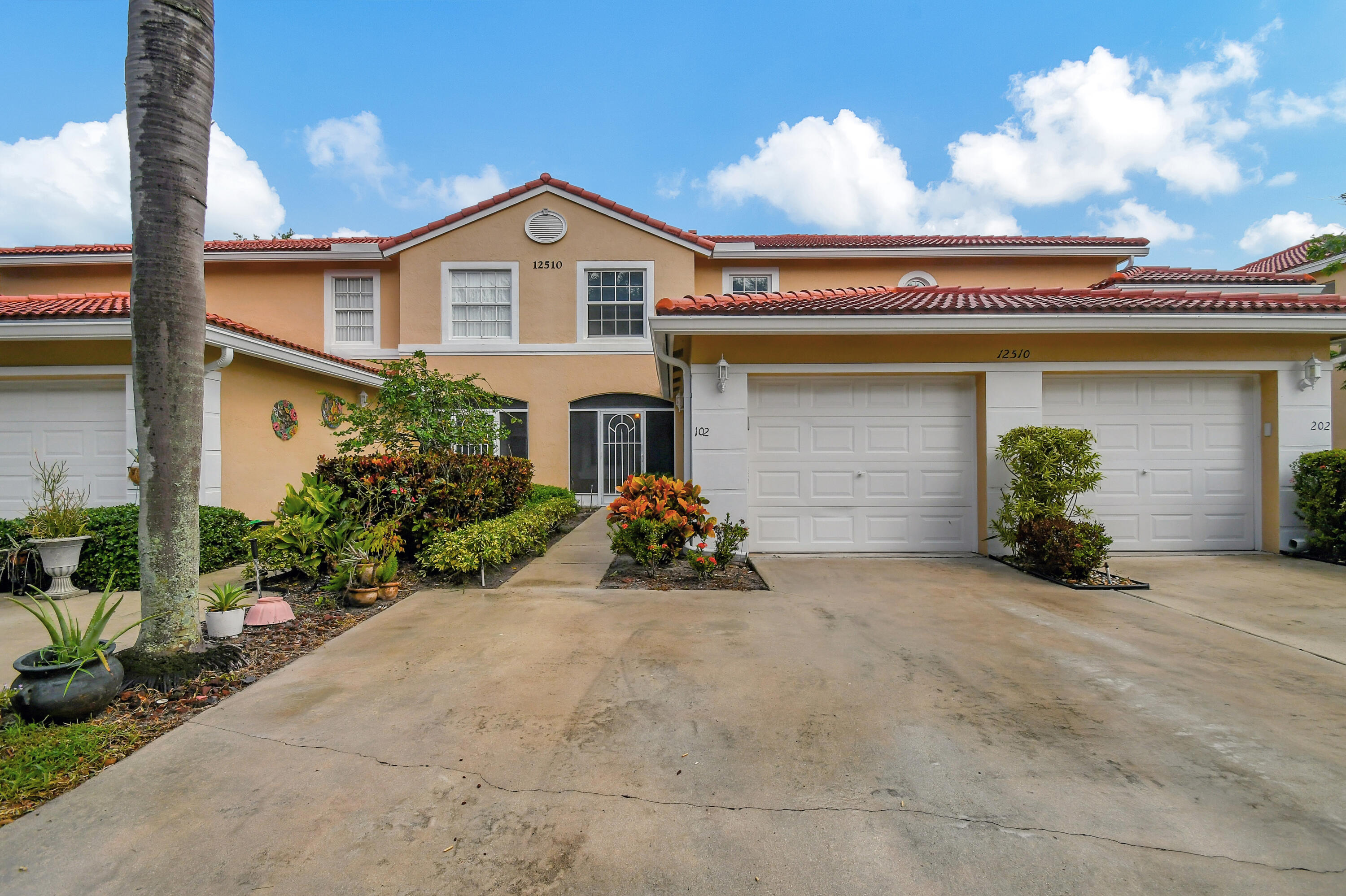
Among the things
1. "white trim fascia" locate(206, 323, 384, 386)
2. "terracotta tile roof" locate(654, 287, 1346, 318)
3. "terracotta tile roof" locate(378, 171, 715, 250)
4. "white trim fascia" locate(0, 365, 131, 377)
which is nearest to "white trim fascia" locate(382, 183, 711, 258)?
"terracotta tile roof" locate(378, 171, 715, 250)

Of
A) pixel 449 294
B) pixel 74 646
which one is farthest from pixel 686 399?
pixel 449 294

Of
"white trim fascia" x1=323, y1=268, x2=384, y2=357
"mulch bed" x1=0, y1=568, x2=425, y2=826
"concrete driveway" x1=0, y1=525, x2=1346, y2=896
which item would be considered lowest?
"concrete driveway" x1=0, y1=525, x2=1346, y2=896

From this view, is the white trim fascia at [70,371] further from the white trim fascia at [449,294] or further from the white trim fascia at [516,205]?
the white trim fascia at [516,205]

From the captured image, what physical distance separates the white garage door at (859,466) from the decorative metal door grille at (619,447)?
6.28 metres

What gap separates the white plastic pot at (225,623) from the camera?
171 inches

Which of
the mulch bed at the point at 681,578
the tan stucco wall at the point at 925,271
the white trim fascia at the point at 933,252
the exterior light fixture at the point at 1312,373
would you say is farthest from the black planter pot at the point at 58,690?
the white trim fascia at the point at 933,252

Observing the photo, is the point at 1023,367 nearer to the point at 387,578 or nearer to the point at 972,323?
the point at 972,323

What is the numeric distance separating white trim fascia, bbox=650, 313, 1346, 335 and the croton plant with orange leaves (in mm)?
1853

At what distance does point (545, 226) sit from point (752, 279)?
16.7 ft

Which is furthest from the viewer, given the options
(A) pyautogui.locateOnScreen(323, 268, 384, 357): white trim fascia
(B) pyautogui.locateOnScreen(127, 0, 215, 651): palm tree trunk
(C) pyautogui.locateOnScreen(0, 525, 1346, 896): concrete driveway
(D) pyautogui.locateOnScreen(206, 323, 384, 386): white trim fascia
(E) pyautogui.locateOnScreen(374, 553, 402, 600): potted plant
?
(A) pyautogui.locateOnScreen(323, 268, 384, 357): white trim fascia

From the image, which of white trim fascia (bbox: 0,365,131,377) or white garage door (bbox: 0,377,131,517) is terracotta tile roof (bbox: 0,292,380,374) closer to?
white trim fascia (bbox: 0,365,131,377)

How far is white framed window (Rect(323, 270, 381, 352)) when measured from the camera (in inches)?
564

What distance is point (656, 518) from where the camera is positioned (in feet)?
21.3

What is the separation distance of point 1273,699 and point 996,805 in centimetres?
231
